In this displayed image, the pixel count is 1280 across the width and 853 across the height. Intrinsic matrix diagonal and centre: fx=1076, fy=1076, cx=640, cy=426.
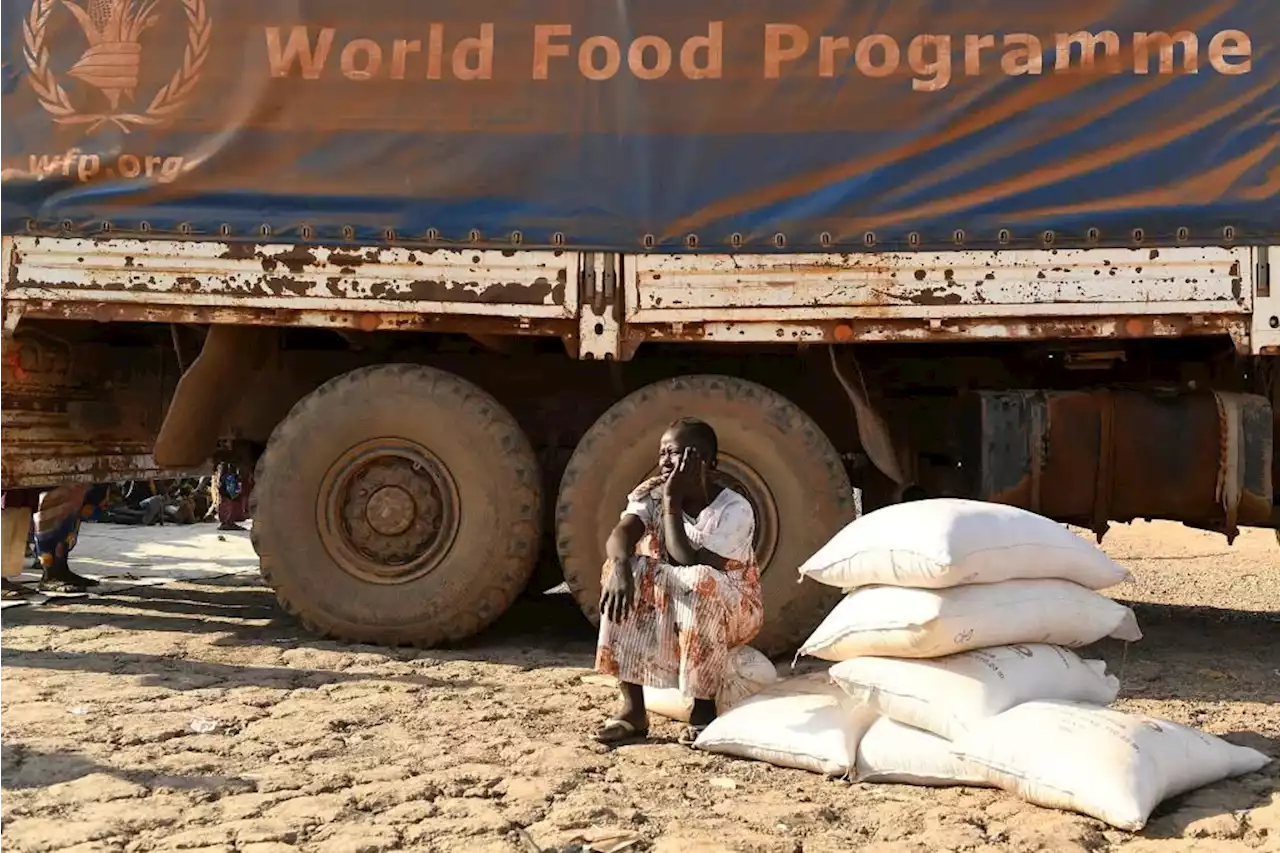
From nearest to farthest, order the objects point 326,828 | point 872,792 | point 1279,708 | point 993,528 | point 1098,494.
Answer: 1. point 326,828
2. point 872,792
3. point 993,528
4. point 1279,708
5. point 1098,494

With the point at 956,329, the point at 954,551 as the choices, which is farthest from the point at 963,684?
the point at 956,329

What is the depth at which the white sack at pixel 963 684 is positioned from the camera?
2.96m

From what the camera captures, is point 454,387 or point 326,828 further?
point 454,387

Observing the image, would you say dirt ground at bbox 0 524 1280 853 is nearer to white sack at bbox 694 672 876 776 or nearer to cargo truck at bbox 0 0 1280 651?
white sack at bbox 694 672 876 776

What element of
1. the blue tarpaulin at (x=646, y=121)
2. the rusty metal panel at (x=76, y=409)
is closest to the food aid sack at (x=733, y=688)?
the blue tarpaulin at (x=646, y=121)

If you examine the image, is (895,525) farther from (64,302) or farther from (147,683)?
(64,302)

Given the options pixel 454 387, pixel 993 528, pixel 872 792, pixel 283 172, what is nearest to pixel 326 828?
pixel 872 792

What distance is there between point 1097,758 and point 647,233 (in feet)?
9.23

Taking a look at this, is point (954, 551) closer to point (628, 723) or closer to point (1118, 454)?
point (628, 723)

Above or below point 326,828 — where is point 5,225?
above

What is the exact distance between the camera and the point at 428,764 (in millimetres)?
3041

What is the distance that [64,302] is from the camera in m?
4.88

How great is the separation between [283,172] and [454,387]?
3.98ft

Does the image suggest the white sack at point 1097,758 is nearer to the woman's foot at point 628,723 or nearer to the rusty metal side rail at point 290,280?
the woman's foot at point 628,723
